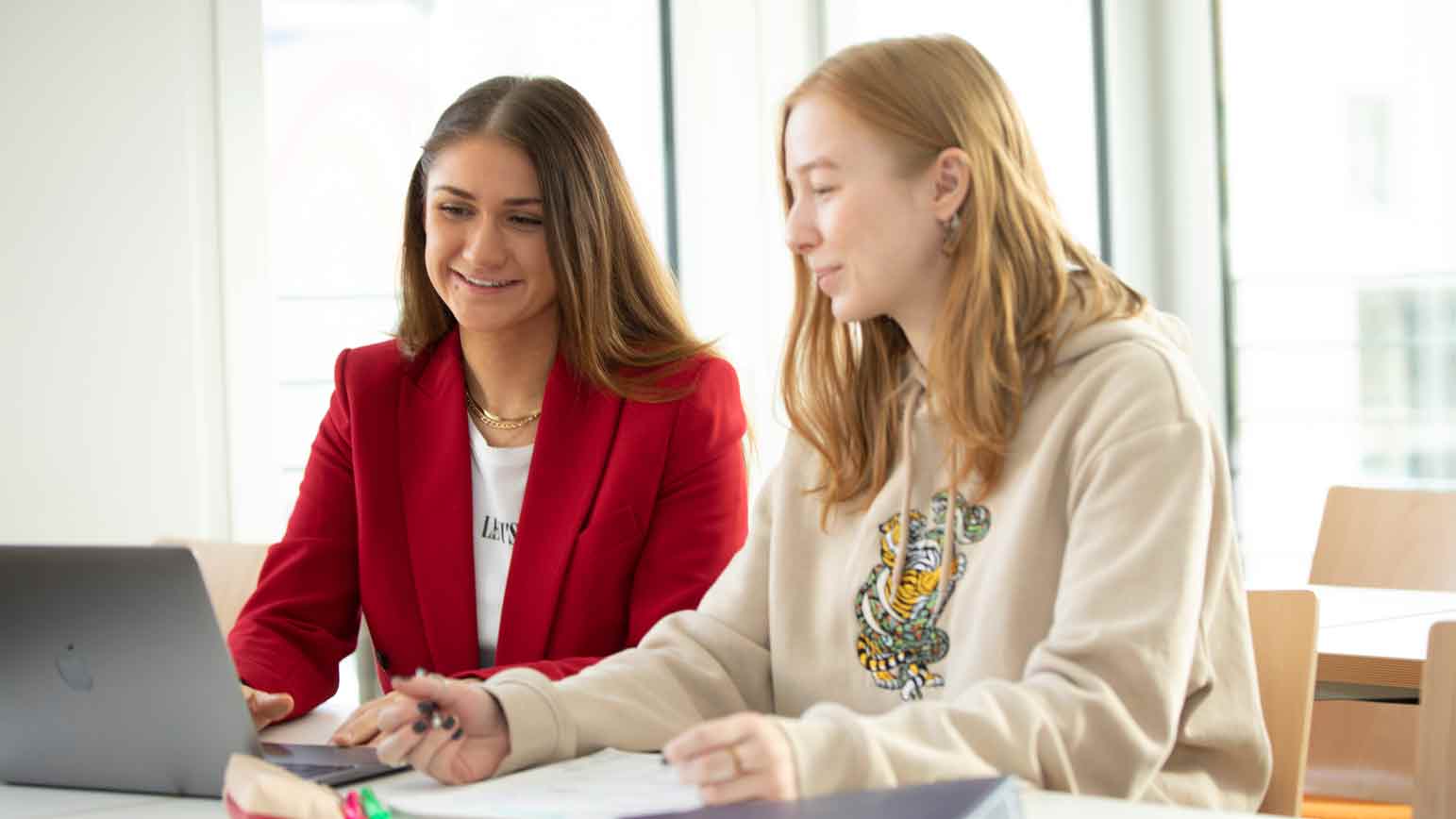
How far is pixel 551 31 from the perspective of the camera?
421 cm

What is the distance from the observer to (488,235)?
2066mm

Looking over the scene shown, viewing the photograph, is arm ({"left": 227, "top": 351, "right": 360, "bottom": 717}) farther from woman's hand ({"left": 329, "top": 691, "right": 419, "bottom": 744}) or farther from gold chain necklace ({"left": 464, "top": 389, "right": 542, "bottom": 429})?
woman's hand ({"left": 329, "top": 691, "right": 419, "bottom": 744})

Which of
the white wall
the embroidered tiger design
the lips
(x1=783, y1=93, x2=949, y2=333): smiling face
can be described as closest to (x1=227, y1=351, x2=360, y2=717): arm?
the lips

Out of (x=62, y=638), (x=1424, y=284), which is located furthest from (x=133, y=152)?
(x=1424, y=284)

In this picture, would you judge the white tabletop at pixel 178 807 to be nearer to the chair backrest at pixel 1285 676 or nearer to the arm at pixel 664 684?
the arm at pixel 664 684

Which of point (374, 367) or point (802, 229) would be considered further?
point (374, 367)

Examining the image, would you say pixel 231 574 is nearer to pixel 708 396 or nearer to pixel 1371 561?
pixel 708 396

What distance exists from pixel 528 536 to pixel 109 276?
72.8 inches

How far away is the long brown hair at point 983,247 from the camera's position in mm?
1480

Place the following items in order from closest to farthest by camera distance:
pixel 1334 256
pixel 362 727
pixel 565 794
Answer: pixel 565 794, pixel 362 727, pixel 1334 256

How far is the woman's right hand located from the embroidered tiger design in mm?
612

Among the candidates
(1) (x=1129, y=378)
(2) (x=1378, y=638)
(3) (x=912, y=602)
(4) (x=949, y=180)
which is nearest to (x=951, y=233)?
(4) (x=949, y=180)

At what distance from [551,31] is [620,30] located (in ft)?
0.61

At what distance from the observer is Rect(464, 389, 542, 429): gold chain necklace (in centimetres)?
217
